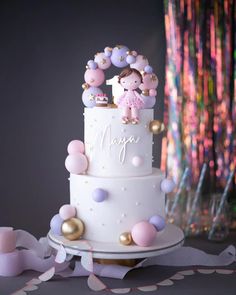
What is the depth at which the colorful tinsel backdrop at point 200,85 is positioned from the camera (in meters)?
3.95

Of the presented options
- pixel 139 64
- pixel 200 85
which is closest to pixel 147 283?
pixel 139 64

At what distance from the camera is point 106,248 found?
2.70 metres

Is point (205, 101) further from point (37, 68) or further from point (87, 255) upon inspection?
point (87, 255)

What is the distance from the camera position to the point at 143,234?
2705 mm

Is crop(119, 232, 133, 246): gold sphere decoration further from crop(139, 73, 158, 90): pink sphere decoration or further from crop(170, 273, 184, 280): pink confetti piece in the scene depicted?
crop(139, 73, 158, 90): pink sphere decoration

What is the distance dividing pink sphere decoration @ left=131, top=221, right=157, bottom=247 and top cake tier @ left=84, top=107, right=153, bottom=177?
32 centimetres

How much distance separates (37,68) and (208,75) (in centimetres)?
142

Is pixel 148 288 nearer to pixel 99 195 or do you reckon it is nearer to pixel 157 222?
pixel 157 222

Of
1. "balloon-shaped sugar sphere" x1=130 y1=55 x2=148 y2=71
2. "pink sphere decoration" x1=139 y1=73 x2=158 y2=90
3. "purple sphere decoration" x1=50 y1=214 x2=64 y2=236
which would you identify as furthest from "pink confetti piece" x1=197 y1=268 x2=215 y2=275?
"balloon-shaped sugar sphere" x1=130 y1=55 x2=148 y2=71

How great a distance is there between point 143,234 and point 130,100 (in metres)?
0.78

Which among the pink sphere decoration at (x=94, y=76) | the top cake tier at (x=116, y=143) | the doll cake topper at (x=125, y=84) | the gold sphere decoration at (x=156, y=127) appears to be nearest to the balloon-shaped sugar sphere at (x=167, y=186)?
the top cake tier at (x=116, y=143)

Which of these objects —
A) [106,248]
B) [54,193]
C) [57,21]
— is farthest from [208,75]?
[106,248]

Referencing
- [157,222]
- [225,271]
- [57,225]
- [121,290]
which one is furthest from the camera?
A: [225,271]

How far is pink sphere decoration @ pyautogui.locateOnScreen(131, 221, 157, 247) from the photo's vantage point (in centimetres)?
271
